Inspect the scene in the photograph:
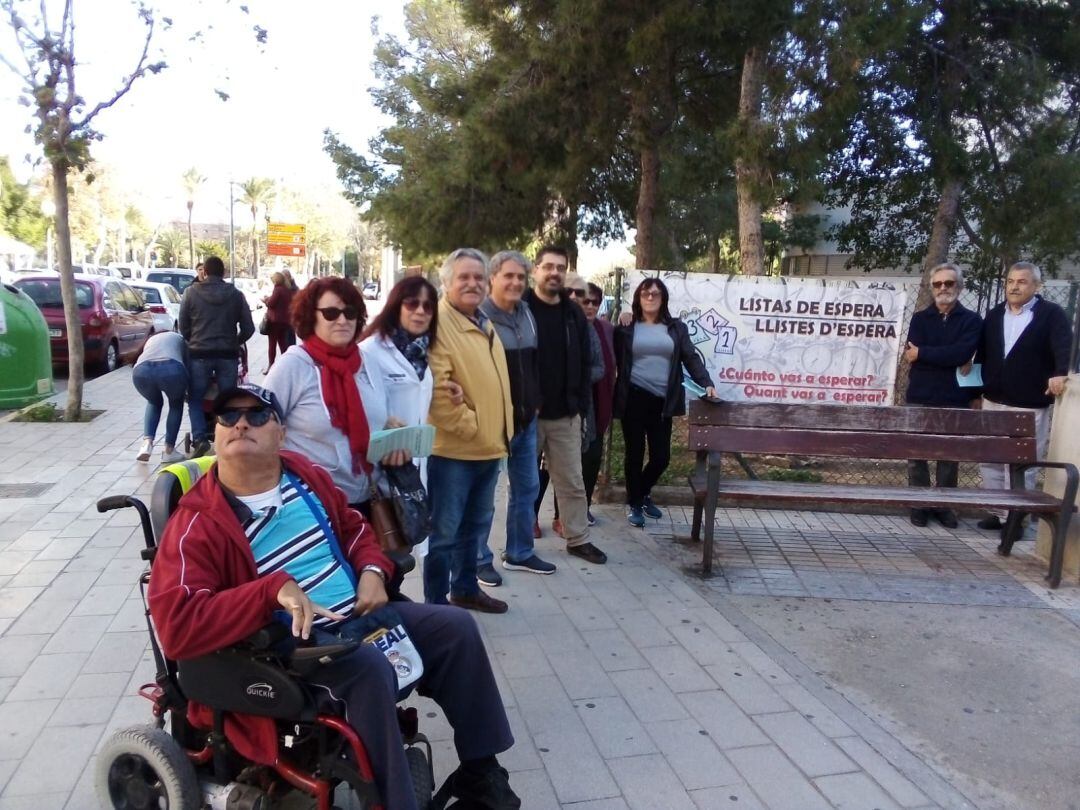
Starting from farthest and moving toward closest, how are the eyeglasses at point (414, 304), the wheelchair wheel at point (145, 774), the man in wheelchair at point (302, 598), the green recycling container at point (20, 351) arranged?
1. the green recycling container at point (20, 351)
2. the eyeglasses at point (414, 304)
3. the wheelchair wheel at point (145, 774)
4. the man in wheelchair at point (302, 598)

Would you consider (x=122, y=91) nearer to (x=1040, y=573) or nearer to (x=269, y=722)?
Answer: (x=269, y=722)

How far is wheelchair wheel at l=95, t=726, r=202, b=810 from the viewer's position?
229 centimetres

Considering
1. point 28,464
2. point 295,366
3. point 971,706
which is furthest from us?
point 28,464

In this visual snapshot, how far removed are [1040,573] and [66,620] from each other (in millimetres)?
5497

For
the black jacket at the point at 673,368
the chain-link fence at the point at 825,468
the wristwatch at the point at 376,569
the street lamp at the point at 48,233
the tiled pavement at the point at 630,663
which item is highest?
the street lamp at the point at 48,233

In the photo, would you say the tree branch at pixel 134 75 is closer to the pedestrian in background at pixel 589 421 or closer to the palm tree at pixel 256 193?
the pedestrian in background at pixel 589 421

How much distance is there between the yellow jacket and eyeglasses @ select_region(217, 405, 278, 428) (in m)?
1.41

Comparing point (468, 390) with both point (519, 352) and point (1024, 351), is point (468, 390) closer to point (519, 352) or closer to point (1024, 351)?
point (519, 352)

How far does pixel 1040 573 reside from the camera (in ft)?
17.1

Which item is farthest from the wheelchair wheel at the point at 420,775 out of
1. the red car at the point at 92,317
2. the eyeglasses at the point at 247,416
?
the red car at the point at 92,317

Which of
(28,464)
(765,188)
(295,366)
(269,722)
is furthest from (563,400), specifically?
(28,464)

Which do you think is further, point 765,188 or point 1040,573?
point 765,188

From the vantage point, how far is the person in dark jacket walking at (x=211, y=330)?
7.27 meters

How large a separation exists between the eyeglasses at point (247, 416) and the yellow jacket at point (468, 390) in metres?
1.41
